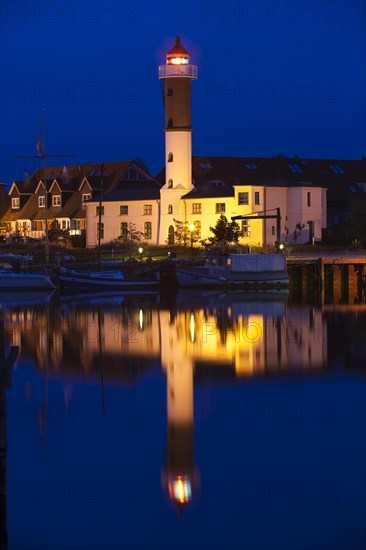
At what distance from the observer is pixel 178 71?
71.3 meters

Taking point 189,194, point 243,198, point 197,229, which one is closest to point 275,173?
point 243,198

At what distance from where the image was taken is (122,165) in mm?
79312

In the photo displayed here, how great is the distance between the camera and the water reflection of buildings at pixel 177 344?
70.5ft

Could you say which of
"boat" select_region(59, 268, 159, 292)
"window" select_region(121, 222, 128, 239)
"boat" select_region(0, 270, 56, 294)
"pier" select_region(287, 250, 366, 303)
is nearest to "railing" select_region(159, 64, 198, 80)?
"window" select_region(121, 222, 128, 239)

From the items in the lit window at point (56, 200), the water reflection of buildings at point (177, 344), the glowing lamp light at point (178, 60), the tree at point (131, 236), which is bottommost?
the water reflection of buildings at point (177, 344)

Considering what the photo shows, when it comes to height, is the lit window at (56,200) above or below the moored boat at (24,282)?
above

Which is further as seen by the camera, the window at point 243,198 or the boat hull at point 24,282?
the window at point 243,198

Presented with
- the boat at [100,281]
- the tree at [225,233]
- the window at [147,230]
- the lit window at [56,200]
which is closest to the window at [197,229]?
the tree at [225,233]

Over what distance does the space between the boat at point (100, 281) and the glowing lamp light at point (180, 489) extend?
4055 centimetres

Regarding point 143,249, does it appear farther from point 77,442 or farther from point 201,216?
point 77,442

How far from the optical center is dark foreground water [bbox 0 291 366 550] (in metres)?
14.1

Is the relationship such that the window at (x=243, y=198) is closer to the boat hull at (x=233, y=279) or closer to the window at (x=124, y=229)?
the window at (x=124, y=229)

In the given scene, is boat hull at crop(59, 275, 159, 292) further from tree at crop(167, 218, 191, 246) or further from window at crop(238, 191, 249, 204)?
window at crop(238, 191, 249, 204)

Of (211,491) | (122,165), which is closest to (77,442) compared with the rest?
(211,491)
